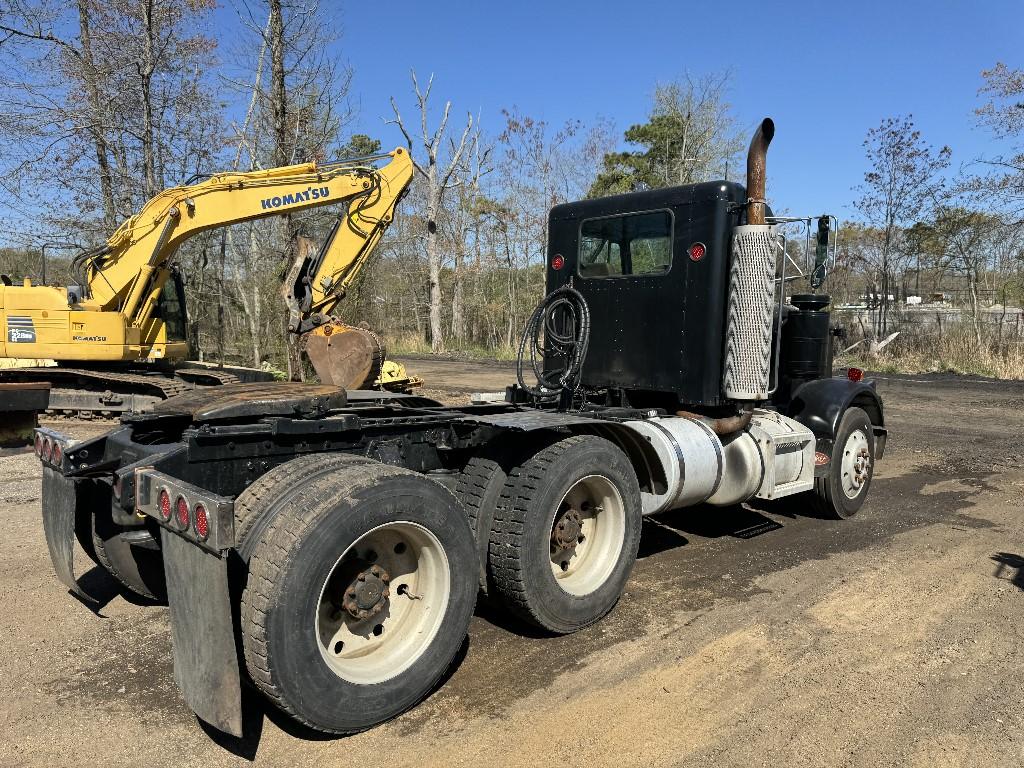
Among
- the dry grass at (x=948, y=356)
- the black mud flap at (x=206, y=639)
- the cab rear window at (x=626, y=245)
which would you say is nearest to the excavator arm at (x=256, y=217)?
the cab rear window at (x=626, y=245)

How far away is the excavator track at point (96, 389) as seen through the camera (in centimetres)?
1088

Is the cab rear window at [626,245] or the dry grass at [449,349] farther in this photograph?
the dry grass at [449,349]

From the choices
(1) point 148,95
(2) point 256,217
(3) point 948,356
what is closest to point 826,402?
(2) point 256,217

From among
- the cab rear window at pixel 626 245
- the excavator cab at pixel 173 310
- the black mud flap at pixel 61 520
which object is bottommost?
the black mud flap at pixel 61 520

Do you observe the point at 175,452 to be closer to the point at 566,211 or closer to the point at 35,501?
the point at 566,211

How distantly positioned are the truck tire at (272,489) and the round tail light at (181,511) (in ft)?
0.65

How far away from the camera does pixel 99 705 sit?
3311mm

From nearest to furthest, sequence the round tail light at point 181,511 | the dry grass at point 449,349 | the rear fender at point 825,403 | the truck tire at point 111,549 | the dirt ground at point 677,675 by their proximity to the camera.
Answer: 1. the round tail light at point 181,511
2. the dirt ground at point 677,675
3. the truck tire at point 111,549
4. the rear fender at point 825,403
5. the dry grass at point 449,349

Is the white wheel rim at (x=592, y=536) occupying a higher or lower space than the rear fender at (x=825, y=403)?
lower

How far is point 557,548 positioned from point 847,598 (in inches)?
77.0

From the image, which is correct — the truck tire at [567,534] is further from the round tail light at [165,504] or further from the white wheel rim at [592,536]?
the round tail light at [165,504]

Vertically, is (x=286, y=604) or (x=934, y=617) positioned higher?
(x=286, y=604)

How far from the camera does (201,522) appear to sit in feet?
8.87

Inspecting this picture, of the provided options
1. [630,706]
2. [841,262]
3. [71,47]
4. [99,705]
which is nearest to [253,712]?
[99,705]
